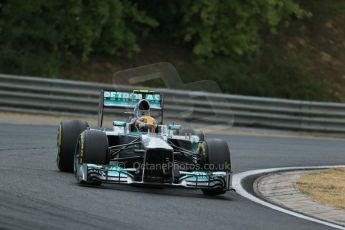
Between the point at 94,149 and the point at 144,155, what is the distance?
2.20ft

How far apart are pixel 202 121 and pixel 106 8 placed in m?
4.42

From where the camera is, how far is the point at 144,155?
1175 cm

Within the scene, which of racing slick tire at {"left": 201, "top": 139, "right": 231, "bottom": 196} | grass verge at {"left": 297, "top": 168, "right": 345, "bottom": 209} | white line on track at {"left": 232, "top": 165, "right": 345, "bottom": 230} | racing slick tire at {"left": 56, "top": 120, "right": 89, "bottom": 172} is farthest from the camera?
racing slick tire at {"left": 56, "top": 120, "right": 89, "bottom": 172}

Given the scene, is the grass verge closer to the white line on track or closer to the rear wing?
the white line on track

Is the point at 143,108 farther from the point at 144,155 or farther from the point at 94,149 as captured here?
the point at 144,155

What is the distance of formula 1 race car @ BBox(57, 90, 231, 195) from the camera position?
1172cm

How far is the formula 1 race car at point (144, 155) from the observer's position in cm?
1172

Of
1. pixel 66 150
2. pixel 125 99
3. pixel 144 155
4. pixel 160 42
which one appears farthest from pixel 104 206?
pixel 160 42

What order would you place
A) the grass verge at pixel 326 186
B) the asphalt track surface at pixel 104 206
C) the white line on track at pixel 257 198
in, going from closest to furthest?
the asphalt track surface at pixel 104 206 < the white line on track at pixel 257 198 < the grass verge at pixel 326 186

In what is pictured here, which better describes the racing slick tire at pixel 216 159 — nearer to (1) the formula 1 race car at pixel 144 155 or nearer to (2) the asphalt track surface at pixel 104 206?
(1) the formula 1 race car at pixel 144 155

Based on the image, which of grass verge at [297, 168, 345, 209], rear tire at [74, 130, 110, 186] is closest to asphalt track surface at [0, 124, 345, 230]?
rear tire at [74, 130, 110, 186]

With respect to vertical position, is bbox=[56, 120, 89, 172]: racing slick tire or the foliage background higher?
the foliage background

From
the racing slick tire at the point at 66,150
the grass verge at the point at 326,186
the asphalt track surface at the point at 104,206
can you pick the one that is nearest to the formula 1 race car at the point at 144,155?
the racing slick tire at the point at 66,150

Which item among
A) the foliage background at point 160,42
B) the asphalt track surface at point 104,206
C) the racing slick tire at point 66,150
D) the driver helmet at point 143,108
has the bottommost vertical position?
the asphalt track surface at point 104,206
